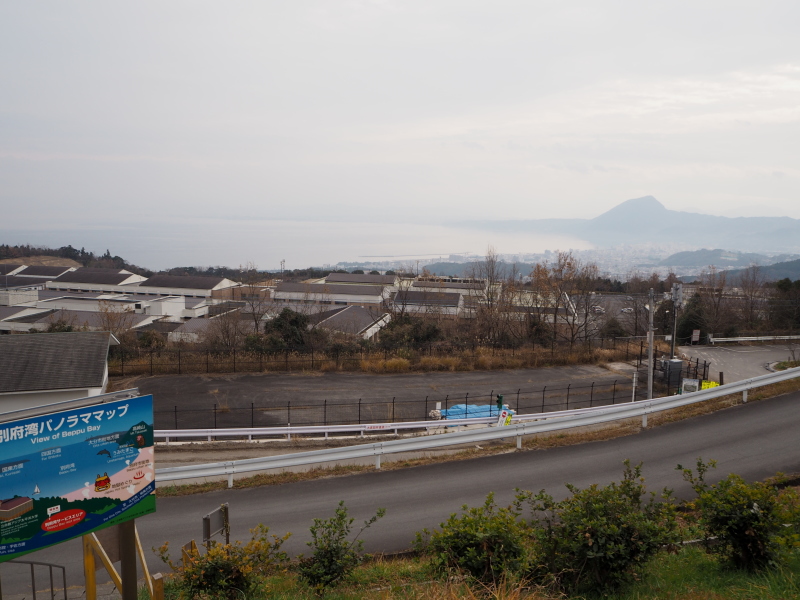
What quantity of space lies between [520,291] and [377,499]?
40842 mm

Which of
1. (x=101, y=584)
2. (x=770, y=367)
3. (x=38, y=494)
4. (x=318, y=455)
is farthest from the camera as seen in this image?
(x=770, y=367)

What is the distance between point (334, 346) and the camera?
2989 centimetres

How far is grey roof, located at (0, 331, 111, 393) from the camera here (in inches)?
785

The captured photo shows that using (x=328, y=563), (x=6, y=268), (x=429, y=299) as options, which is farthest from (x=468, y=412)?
(x=6, y=268)

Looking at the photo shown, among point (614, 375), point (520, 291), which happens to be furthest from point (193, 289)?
point (614, 375)

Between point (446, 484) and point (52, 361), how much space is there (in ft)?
60.3

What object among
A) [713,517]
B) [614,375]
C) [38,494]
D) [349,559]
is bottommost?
[614,375]

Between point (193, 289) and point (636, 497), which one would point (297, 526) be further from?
point (193, 289)

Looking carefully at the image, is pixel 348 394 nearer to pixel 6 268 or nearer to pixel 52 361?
pixel 52 361

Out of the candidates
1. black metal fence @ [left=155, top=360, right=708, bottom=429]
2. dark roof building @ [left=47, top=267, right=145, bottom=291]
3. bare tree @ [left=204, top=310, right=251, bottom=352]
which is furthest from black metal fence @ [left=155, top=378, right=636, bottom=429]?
dark roof building @ [left=47, top=267, right=145, bottom=291]

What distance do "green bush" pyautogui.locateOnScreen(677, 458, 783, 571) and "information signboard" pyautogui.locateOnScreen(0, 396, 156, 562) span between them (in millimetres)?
5698

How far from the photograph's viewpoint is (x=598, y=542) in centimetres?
496

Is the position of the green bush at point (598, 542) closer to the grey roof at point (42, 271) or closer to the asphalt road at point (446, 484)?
the asphalt road at point (446, 484)

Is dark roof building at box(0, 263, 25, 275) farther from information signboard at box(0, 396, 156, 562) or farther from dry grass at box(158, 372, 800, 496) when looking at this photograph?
information signboard at box(0, 396, 156, 562)
